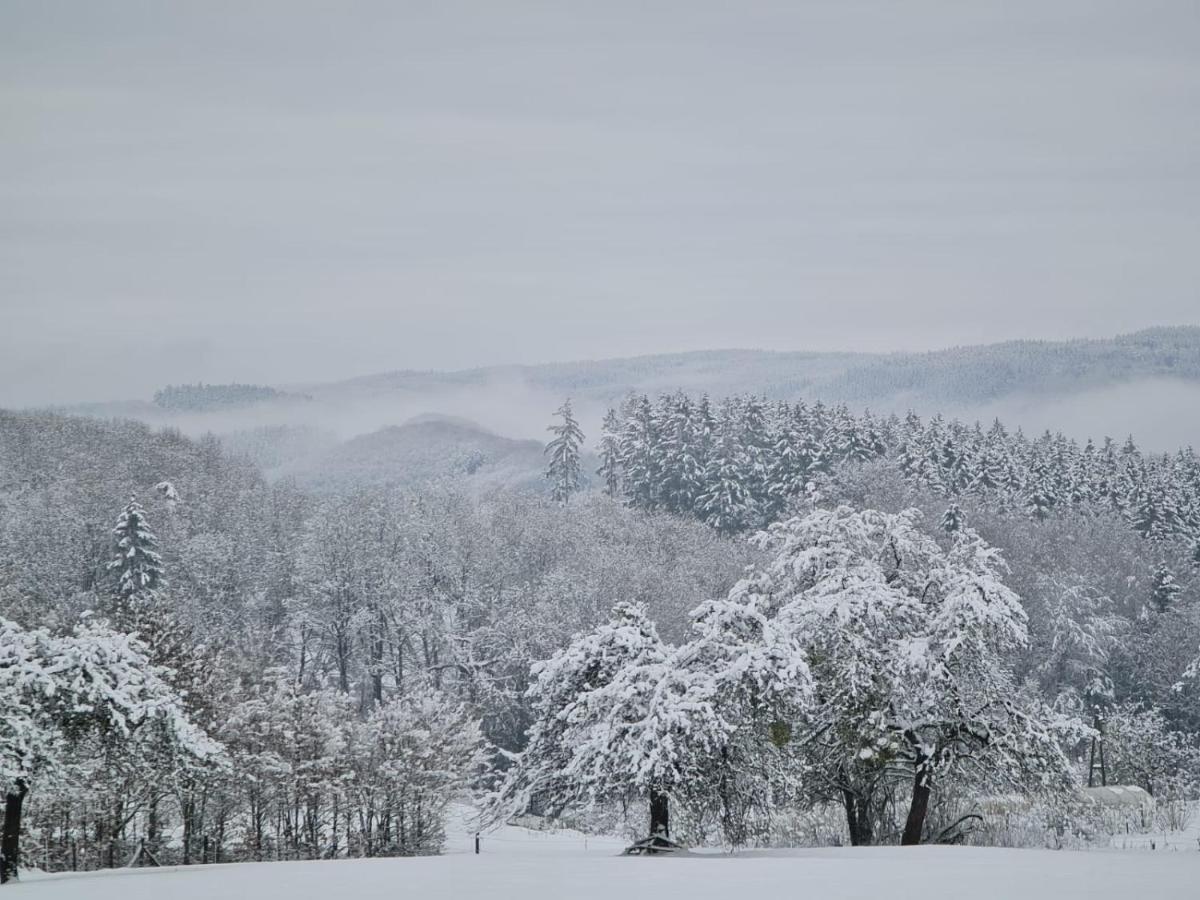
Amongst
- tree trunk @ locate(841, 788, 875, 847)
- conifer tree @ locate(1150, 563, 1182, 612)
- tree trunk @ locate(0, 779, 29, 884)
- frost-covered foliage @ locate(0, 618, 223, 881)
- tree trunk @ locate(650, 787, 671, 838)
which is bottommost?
conifer tree @ locate(1150, 563, 1182, 612)

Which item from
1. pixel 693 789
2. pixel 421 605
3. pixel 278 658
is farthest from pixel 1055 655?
pixel 693 789

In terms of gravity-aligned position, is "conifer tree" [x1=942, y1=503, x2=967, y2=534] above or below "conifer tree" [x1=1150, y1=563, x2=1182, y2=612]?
above

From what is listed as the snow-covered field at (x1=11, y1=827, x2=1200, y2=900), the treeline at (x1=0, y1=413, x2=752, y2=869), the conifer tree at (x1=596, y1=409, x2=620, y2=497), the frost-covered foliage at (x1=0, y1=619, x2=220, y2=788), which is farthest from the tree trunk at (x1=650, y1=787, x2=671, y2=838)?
the conifer tree at (x1=596, y1=409, x2=620, y2=497)

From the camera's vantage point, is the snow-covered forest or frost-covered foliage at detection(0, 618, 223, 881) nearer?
frost-covered foliage at detection(0, 618, 223, 881)

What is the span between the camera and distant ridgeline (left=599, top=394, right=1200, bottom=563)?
113m

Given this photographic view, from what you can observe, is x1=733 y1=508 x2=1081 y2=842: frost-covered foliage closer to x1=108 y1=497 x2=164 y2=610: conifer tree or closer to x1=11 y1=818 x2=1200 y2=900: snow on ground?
x1=11 y1=818 x2=1200 y2=900: snow on ground

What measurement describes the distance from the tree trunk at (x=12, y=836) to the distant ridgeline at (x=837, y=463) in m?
93.4

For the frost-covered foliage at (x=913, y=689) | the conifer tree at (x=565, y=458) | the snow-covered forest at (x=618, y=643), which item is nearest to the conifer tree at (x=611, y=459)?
the snow-covered forest at (x=618, y=643)

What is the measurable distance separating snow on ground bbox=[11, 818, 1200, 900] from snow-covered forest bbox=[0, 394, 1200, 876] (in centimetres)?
386

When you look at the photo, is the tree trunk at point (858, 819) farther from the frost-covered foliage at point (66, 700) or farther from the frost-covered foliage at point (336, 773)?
the frost-covered foliage at point (336, 773)

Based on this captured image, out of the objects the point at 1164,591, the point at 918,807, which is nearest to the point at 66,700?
the point at 918,807

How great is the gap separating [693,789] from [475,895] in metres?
9.99

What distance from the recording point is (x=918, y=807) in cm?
2686

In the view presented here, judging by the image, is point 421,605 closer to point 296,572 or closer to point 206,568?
point 296,572
